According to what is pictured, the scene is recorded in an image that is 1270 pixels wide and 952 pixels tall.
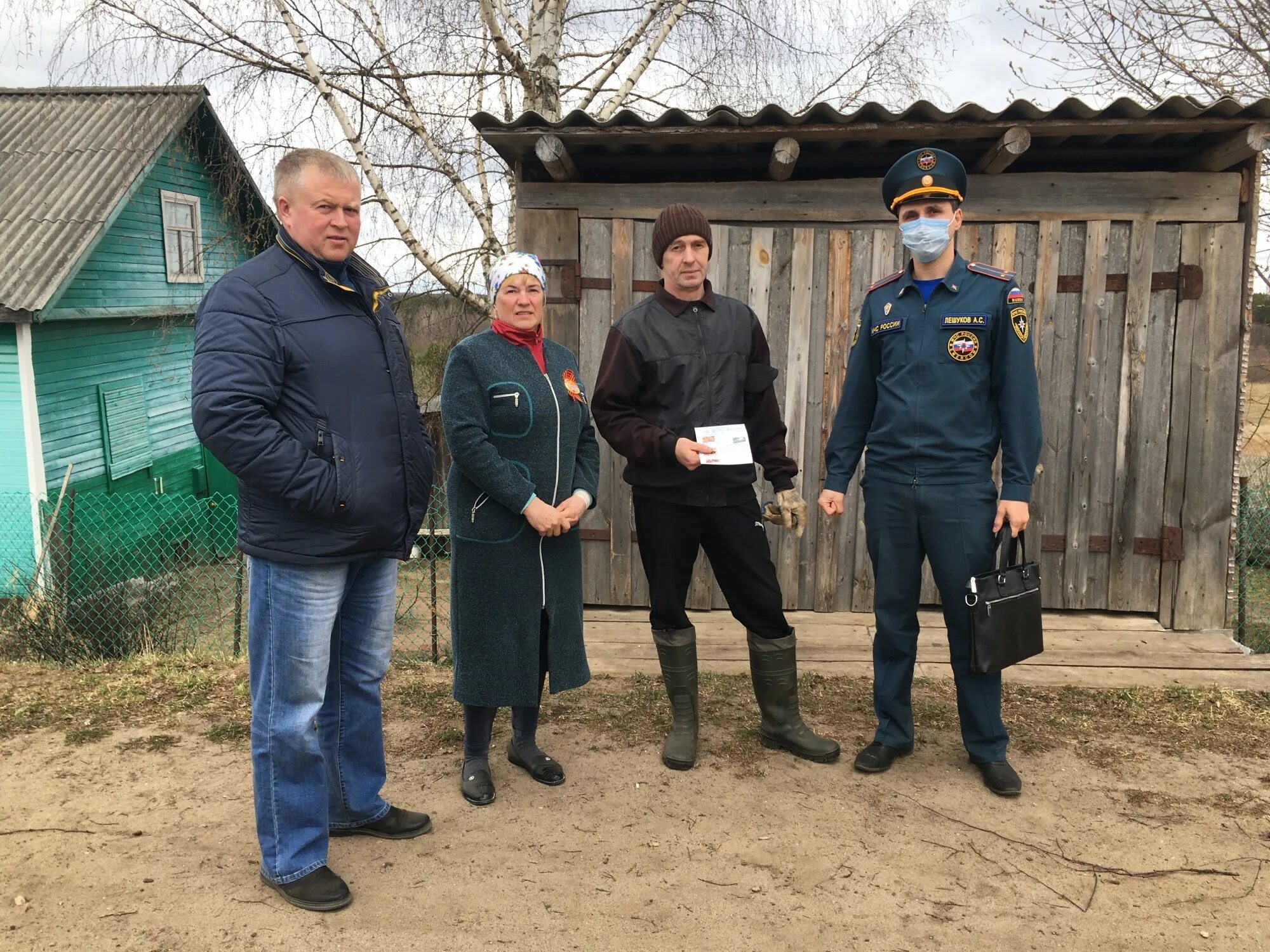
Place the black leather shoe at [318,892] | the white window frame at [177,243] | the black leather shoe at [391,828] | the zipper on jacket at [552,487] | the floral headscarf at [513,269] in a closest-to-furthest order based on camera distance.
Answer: the black leather shoe at [318,892]
the black leather shoe at [391,828]
the floral headscarf at [513,269]
the zipper on jacket at [552,487]
the white window frame at [177,243]

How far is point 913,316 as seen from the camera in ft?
10.6

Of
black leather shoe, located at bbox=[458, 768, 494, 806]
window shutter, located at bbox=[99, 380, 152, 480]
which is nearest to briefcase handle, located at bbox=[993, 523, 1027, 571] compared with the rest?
black leather shoe, located at bbox=[458, 768, 494, 806]

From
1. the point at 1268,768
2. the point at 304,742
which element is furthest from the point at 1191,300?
the point at 304,742

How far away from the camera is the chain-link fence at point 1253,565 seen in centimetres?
504

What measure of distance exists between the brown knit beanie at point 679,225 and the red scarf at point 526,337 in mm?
529

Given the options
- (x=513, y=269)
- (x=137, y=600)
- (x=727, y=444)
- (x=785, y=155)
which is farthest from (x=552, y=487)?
(x=137, y=600)

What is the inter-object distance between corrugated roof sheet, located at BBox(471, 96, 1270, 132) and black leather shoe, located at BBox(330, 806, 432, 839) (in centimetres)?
289

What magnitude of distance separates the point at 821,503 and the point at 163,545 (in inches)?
283

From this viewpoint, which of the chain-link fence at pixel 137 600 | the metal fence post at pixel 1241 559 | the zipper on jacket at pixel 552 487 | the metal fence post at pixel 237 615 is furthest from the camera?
the chain-link fence at pixel 137 600

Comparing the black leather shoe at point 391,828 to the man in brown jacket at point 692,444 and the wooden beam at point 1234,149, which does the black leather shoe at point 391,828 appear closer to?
the man in brown jacket at point 692,444

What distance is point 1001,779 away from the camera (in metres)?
3.25

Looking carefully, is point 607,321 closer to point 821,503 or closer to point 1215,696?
point 821,503

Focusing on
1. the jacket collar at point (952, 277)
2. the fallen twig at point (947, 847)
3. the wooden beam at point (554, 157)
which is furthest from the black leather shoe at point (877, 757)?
the wooden beam at point (554, 157)

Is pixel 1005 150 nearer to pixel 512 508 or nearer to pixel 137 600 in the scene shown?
pixel 512 508
